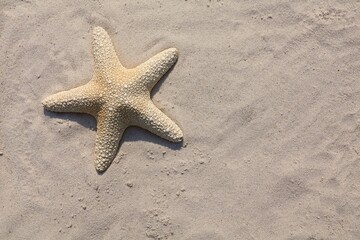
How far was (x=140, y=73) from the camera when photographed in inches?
150

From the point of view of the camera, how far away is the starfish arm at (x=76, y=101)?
3.83 metres

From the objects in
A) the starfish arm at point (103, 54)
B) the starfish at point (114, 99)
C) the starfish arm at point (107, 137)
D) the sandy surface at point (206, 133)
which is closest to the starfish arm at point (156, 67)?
the starfish at point (114, 99)

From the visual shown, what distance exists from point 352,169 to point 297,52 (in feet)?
3.74

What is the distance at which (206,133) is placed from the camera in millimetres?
3936

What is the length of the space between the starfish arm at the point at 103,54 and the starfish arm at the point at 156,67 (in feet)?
0.73

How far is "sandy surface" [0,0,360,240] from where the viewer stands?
387 centimetres

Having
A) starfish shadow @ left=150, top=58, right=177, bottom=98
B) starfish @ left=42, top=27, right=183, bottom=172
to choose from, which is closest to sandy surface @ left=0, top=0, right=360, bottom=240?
starfish shadow @ left=150, top=58, right=177, bottom=98

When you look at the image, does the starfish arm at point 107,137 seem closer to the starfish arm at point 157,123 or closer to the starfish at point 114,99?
the starfish at point 114,99

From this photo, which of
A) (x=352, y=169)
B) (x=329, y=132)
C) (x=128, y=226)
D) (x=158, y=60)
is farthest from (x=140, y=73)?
(x=352, y=169)

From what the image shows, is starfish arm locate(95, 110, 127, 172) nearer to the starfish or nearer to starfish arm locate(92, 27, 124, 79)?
the starfish

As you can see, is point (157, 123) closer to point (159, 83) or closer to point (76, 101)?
point (159, 83)

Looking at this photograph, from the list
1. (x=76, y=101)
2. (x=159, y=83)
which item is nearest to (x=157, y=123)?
(x=159, y=83)

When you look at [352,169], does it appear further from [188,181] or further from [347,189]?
[188,181]

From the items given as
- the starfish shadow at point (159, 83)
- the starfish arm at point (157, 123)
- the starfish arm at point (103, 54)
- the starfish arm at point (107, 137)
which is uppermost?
the starfish arm at point (103, 54)
